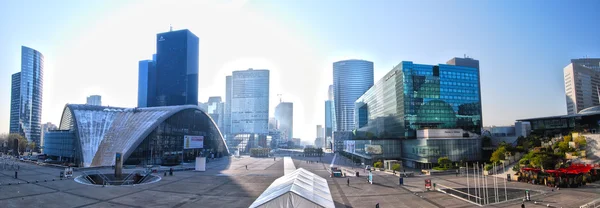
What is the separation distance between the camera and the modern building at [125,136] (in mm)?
81125

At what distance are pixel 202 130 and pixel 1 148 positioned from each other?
325 feet

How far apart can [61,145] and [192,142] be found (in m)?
33.7

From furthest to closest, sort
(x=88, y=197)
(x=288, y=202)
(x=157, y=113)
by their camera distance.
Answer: (x=157, y=113), (x=88, y=197), (x=288, y=202)

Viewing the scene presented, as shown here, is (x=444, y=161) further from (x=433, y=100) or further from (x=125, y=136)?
(x=125, y=136)

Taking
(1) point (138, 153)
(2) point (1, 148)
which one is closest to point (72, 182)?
(1) point (138, 153)

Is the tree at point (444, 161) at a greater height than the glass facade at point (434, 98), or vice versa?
the glass facade at point (434, 98)

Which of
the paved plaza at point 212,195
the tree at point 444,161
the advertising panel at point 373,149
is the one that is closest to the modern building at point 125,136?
the paved plaza at point 212,195

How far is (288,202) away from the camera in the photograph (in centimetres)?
1992

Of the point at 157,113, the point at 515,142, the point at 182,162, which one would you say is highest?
the point at 157,113

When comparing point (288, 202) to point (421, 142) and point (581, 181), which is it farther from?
point (421, 142)

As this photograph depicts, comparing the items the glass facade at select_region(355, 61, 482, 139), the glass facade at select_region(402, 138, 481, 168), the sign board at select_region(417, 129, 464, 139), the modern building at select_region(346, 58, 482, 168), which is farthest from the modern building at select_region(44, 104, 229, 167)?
the sign board at select_region(417, 129, 464, 139)

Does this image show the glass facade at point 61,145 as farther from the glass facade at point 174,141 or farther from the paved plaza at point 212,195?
the paved plaza at point 212,195

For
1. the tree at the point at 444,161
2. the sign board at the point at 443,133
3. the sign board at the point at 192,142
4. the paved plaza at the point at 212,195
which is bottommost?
the paved plaza at the point at 212,195

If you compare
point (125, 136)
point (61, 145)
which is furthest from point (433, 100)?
point (61, 145)
